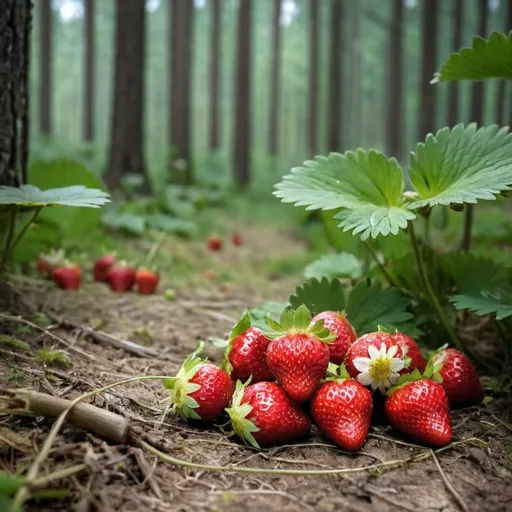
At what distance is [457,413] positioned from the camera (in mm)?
1896

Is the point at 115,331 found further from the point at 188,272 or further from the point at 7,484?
the point at 188,272

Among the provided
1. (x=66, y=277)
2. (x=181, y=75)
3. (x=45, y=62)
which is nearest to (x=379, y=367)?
(x=66, y=277)

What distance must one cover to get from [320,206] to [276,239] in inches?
202

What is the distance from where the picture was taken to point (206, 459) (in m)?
1.51

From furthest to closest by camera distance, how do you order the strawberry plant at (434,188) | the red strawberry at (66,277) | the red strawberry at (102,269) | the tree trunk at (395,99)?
1. the tree trunk at (395,99)
2. the red strawberry at (102,269)
3. the red strawberry at (66,277)
4. the strawberry plant at (434,188)

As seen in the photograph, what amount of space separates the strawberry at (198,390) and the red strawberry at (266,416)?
0.07 m

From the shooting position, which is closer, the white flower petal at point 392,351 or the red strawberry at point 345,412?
the red strawberry at point 345,412

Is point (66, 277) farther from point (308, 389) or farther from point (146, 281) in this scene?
point (308, 389)

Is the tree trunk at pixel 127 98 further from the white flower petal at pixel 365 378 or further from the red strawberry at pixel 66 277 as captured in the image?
the white flower petal at pixel 365 378

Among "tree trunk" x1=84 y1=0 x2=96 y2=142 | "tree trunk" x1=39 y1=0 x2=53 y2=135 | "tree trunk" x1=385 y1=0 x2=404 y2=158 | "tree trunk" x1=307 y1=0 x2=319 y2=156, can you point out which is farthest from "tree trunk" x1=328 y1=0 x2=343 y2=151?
"tree trunk" x1=39 y1=0 x2=53 y2=135

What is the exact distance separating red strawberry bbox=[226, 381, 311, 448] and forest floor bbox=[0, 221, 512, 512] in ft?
0.13

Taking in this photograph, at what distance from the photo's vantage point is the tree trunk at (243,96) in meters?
11.2

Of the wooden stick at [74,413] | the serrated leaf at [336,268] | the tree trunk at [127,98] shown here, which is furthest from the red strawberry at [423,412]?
the tree trunk at [127,98]

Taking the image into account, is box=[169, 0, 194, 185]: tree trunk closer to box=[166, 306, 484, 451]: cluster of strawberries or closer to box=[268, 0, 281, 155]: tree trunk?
box=[268, 0, 281, 155]: tree trunk
